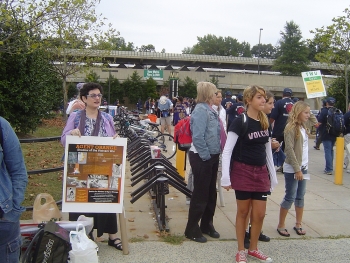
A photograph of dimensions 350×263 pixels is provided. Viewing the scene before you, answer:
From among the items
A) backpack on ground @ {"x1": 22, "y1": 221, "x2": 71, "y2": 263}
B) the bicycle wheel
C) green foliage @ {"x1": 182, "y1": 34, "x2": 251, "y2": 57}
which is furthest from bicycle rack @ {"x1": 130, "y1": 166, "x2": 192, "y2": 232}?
green foliage @ {"x1": 182, "y1": 34, "x2": 251, "y2": 57}

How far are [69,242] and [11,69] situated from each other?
1165 centimetres

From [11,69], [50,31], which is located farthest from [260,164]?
[50,31]

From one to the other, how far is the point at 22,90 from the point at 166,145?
5.25 meters

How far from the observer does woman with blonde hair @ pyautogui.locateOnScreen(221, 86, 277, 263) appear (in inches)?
170

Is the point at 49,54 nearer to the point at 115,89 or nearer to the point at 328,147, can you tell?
the point at 328,147

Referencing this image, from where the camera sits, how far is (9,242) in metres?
2.77

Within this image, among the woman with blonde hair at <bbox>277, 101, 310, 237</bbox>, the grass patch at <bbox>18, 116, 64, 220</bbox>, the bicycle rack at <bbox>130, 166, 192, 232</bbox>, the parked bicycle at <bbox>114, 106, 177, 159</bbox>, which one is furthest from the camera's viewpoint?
the parked bicycle at <bbox>114, 106, 177, 159</bbox>

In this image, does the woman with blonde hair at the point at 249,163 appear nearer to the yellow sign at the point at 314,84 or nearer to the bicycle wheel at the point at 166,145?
the bicycle wheel at the point at 166,145

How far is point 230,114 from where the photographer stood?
1098cm

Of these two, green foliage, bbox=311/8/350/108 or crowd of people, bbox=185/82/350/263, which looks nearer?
crowd of people, bbox=185/82/350/263

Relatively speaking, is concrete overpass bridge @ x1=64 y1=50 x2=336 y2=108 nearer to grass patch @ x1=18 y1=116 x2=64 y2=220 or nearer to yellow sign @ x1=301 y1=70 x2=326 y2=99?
grass patch @ x1=18 y1=116 x2=64 y2=220

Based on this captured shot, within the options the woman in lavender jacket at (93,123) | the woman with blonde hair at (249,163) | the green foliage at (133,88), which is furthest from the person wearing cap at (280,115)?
the green foliage at (133,88)

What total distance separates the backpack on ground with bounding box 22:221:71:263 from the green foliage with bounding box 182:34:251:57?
402ft

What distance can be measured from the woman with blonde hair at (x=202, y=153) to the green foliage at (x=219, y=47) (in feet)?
396
